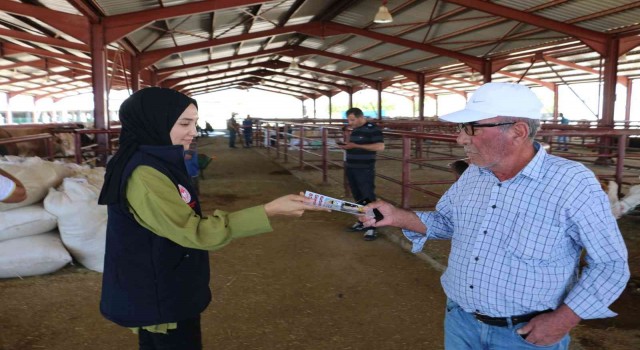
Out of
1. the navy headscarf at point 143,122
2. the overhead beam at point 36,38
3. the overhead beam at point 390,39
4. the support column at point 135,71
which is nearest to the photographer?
the navy headscarf at point 143,122

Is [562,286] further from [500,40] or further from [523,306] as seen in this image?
[500,40]

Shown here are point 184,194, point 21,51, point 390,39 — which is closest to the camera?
point 184,194

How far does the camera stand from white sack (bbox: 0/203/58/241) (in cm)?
378

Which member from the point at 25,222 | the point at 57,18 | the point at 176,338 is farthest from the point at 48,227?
the point at 57,18

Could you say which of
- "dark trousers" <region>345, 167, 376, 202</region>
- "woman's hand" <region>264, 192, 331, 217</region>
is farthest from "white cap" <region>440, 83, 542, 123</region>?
"dark trousers" <region>345, 167, 376, 202</region>

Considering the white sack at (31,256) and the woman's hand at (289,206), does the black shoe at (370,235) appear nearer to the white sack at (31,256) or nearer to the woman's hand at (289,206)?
the white sack at (31,256)

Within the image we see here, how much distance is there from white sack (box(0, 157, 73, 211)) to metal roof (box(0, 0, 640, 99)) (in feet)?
14.9

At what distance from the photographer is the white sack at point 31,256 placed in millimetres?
3723

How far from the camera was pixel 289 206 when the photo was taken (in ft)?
5.25

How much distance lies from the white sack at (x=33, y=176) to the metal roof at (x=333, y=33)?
455 cm

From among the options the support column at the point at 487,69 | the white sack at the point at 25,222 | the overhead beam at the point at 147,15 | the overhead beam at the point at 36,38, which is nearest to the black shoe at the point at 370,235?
the white sack at the point at 25,222

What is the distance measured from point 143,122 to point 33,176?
3.12 meters

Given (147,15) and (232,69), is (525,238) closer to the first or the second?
(147,15)

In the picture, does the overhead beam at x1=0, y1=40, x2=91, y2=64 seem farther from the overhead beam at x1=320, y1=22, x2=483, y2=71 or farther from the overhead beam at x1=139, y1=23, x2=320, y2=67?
the overhead beam at x1=320, y1=22, x2=483, y2=71
